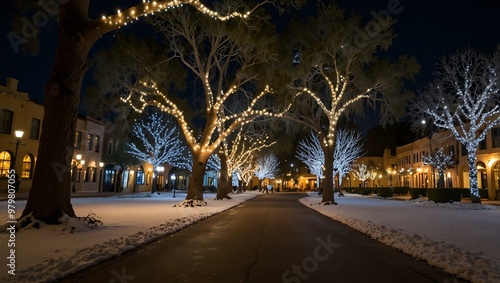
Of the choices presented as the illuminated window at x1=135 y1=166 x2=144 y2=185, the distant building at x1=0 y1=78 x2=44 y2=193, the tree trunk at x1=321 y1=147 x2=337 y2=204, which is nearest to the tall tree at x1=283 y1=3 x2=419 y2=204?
the tree trunk at x1=321 y1=147 x2=337 y2=204

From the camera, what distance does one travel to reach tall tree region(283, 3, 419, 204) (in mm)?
25469

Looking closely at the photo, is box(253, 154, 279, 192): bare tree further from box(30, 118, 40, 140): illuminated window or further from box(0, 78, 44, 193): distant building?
box(0, 78, 44, 193): distant building

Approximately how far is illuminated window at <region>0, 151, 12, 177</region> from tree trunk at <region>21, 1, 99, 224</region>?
23587 millimetres

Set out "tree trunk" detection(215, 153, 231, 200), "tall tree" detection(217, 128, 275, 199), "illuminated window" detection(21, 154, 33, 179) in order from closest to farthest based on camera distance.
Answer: "illuminated window" detection(21, 154, 33, 179)
"tree trunk" detection(215, 153, 231, 200)
"tall tree" detection(217, 128, 275, 199)

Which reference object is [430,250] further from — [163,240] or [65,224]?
[65,224]

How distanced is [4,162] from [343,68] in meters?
26.7

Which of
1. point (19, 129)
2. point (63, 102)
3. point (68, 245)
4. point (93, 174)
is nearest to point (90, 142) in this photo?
point (93, 174)

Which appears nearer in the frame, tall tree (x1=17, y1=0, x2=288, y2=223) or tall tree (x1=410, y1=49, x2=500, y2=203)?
tall tree (x1=17, y1=0, x2=288, y2=223)

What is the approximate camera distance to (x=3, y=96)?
3042 centimetres

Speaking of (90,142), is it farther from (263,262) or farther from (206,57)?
(263,262)

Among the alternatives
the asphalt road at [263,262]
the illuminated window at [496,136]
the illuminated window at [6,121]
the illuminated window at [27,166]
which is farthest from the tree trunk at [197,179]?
the illuminated window at [496,136]

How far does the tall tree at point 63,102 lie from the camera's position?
1072 centimetres

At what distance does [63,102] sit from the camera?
11.1 meters

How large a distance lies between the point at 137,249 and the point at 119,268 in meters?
1.91
